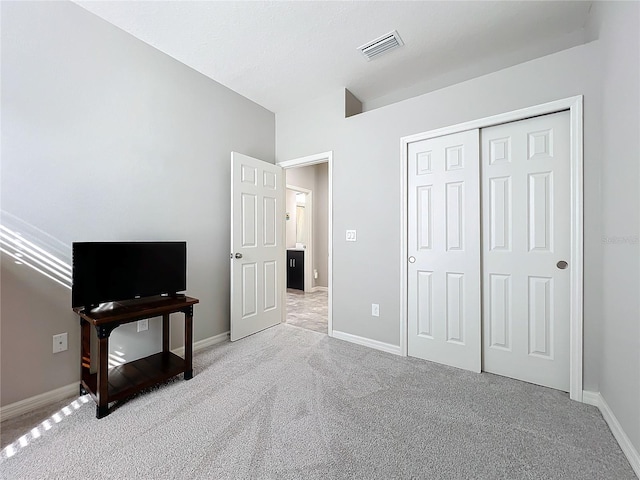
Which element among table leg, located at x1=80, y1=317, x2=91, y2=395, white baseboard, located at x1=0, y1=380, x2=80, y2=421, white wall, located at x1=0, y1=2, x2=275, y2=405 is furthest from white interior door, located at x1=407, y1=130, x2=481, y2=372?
white baseboard, located at x1=0, y1=380, x2=80, y2=421

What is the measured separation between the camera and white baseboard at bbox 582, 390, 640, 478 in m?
1.31

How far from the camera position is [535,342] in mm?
2084

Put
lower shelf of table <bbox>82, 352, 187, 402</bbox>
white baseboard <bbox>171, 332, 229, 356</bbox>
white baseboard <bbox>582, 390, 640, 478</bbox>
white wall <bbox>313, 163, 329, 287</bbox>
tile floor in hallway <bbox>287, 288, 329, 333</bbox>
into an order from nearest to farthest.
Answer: white baseboard <bbox>582, 390, 640, 478</bbox> → lower shelf of table <bbox>82, 352, 187, 402</bbox> → white baseboard <bbox>171, 332, 229, 356</bbox> → tile floor in hallway <bbox>287, 288, 329, 333</bbox> → white wall <bbox>313, 163, 329, 287</bbox>

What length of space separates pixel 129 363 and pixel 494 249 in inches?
120

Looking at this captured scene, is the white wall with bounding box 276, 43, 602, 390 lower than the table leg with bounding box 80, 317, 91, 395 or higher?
higher

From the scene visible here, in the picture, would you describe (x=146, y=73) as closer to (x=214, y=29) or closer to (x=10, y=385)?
(x=214, y=29)

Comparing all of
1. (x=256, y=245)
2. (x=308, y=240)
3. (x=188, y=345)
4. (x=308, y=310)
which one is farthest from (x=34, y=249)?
(x=308, y=240)

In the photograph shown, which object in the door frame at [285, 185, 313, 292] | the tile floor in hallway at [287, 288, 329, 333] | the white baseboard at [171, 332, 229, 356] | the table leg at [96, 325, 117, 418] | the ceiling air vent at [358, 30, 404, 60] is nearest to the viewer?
the table leg at [96, 325, 117, 418]

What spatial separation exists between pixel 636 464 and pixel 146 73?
4015mm

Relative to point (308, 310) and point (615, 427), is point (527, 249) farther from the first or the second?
point (308, 310)

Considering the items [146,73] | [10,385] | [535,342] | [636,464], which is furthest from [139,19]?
[636,464]

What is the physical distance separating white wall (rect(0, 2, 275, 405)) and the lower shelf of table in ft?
0.57

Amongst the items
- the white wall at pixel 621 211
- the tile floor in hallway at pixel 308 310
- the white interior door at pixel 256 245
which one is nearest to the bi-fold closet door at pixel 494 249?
the white wall at pixel 621 211

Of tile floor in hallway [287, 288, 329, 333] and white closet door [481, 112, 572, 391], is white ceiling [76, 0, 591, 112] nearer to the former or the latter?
white closet door [481, 112, 572, 391]
